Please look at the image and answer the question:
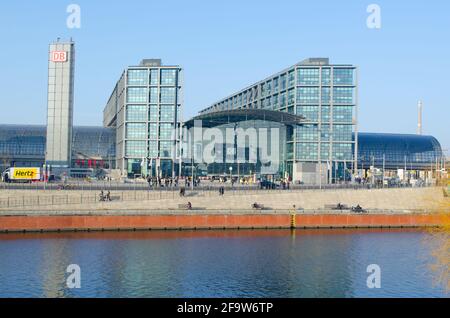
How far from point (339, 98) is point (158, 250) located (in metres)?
92.1

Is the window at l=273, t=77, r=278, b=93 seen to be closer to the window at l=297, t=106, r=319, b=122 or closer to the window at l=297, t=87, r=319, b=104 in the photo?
the window at l=297, t=87, r=319, b=104

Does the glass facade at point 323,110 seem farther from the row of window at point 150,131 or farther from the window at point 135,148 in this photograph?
the window at point 135,148

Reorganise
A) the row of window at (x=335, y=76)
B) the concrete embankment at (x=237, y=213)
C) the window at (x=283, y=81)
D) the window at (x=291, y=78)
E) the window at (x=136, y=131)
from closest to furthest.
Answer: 1. the concrete embankment at (x=237, y=213)
2. the row of window at (x=335, y=76)
3. the window at (x=136, y=131)
4. the window at (x=291, y=78)
5. the window at (x=283, y=81)

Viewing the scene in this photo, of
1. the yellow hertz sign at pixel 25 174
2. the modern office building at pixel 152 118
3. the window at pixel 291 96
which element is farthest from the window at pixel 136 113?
the yellow hertz sign at pixel 25 174

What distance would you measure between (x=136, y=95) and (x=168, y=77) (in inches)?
369

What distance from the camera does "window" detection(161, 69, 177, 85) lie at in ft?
453

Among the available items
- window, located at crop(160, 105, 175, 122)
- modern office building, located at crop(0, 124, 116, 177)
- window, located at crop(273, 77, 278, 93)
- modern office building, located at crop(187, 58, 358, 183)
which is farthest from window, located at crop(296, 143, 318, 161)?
modern office building, located at crop(0, 124, 116, 177)

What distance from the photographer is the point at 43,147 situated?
161625mm

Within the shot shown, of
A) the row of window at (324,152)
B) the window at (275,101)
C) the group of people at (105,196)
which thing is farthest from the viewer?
the window at (275,101)

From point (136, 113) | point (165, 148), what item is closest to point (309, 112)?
point (165, 148)

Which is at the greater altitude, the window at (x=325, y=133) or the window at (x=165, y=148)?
the window at (x=325, y=133)

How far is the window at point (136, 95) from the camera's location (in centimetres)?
13912

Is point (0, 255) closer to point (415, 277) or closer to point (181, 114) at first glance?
point (415, 277)
